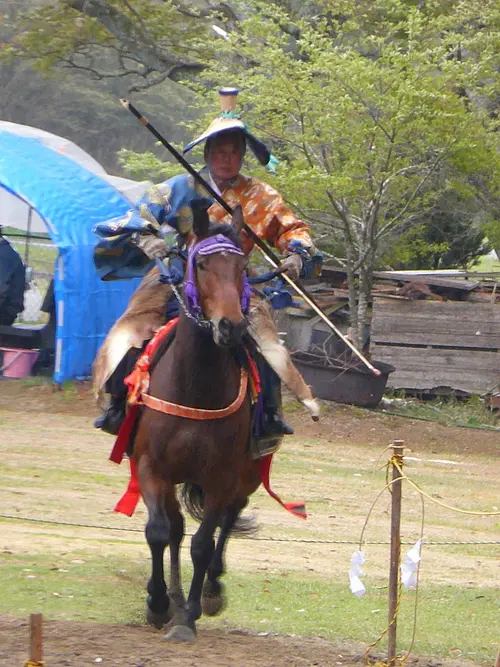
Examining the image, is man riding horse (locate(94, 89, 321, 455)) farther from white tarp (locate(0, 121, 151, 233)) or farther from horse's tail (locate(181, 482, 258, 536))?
white tarp (locate(0, 121, 151, 233))

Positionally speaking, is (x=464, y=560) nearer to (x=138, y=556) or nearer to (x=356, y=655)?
(x=138, y=556)

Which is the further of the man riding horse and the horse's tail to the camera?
the horse's tail

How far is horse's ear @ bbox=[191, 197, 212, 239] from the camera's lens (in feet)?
19.4

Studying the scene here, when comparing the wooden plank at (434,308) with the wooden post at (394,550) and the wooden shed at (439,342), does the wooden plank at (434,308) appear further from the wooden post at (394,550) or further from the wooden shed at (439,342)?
the wooden post at (394,550)

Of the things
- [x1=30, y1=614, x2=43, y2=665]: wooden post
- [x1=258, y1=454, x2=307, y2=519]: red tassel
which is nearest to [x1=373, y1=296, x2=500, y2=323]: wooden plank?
[x1=258, y1=454, x2=307, y2=519]: red tassel

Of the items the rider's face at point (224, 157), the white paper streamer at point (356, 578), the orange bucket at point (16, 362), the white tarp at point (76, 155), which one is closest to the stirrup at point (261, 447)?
the white paper streamer at point (356, 578)

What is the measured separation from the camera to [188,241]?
7.05 m

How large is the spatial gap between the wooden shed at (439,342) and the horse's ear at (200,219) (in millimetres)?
13947

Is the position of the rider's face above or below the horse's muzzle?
above

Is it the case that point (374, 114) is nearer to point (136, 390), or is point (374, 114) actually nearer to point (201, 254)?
point (136, 390)

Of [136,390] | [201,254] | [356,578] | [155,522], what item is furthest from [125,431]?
[356,578]

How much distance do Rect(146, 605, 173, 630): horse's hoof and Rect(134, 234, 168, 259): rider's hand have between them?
2.08 m

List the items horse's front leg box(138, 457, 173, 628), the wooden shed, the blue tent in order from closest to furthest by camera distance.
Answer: horse's front leg box(138, 457, 173, 628), the blue tent, the wooden shed

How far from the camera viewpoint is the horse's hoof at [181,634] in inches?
243
